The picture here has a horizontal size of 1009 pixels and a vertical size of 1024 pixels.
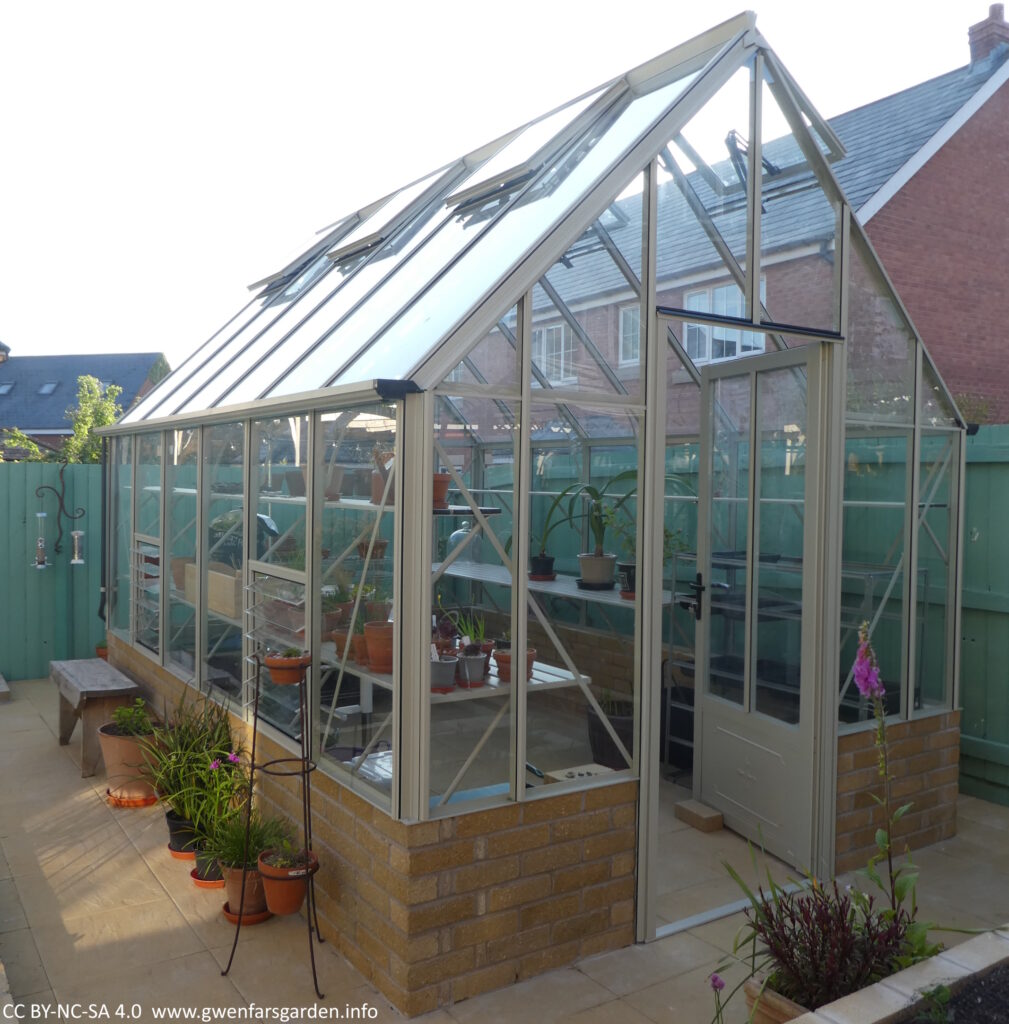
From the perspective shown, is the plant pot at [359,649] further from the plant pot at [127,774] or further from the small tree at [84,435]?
the small tree at [84,435]

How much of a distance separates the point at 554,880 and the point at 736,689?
5.40 ft

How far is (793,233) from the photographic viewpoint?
4176mm

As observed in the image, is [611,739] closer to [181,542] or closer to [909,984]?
[909,984]

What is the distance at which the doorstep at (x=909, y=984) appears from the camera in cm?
228

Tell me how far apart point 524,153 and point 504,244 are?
4.05ft

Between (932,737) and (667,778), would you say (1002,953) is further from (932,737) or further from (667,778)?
(667,778)

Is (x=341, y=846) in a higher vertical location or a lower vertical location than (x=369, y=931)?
higher

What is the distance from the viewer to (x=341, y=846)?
3.54 metres

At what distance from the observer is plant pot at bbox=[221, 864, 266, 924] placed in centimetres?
372

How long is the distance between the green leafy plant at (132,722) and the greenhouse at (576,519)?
0.35m

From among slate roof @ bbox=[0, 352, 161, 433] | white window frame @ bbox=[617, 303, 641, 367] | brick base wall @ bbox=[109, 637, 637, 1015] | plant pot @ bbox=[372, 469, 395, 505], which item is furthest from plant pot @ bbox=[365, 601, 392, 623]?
slate roof @ bbox=[0, 352, 161, 433]

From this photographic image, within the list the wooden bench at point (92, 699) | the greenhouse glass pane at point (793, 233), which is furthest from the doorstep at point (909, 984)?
the wooden bench at point (92, 699)

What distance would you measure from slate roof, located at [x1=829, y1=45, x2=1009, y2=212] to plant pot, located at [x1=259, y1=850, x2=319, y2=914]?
28.1 ft

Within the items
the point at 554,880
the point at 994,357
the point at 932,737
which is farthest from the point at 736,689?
the point at 994,357
